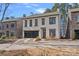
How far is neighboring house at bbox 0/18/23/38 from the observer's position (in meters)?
9.14

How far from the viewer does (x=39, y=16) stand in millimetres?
9156

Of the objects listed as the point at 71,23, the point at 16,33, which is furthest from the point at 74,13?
the point at 16,33

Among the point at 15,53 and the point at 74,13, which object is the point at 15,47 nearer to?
the point at 15,53

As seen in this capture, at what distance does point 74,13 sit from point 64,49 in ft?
1.36

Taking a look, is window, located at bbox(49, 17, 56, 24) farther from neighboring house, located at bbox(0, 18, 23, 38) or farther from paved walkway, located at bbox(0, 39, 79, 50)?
neighboring house, located at bbox(0, 18, 23, 38)

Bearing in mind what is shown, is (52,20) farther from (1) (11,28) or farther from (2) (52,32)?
(1) (11,28)

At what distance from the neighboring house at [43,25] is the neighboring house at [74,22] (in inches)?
5.7

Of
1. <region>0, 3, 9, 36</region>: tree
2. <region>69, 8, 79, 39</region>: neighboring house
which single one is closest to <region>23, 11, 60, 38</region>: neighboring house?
<region>69, 8, 79, 39</region>: neighboring house

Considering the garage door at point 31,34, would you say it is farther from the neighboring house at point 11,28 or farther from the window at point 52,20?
the window at point 52,20

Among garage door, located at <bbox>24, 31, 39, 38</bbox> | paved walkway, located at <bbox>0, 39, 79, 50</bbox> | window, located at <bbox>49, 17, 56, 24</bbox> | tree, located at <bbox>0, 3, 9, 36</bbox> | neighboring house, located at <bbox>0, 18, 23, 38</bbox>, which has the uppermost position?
tree, located at <bbox>0, 3, 9, 36</bbox>

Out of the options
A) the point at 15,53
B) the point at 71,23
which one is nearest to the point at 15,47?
the point at 15,53

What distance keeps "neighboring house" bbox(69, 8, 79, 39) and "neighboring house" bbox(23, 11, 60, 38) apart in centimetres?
14

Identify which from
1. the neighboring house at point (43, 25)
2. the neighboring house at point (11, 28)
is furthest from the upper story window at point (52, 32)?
the neighboring house at point (11, 28)

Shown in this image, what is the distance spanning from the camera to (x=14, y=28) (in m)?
9.17
